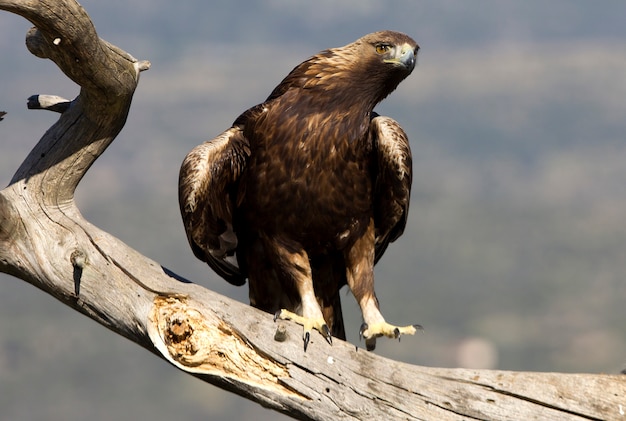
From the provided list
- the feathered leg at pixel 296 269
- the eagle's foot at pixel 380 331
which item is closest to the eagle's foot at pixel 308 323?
the feathered leg at pixel 296 269

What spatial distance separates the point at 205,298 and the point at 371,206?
1.50 metres

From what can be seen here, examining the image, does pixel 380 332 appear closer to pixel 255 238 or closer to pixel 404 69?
pixel 255 238

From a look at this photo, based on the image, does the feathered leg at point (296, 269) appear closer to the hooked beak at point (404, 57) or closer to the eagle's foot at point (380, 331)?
the eagle's foot at point (380, 331)

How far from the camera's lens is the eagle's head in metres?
6.50

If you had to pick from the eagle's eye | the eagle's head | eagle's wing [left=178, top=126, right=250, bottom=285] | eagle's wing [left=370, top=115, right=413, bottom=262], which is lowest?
eagle's wing [left=178, top=126, right=250, bottom=285]

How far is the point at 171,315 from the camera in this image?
5.82 m

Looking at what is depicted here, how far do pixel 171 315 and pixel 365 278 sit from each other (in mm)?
1538

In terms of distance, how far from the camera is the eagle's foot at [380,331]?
621 cm

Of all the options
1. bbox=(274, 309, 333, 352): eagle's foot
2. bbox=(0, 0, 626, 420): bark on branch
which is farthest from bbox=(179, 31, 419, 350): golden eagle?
bbox=(0, 0, 626, 420): bark on branch

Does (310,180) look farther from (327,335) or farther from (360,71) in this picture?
(327,335)

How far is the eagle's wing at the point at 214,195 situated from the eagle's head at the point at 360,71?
1.79 feet

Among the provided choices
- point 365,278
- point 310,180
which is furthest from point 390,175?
point 365,278

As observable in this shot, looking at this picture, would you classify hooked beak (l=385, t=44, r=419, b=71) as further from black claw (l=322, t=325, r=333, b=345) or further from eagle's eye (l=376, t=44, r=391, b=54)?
black claw (l=322, t=325, r=333, b=345)

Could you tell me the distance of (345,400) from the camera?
18.4 ft
